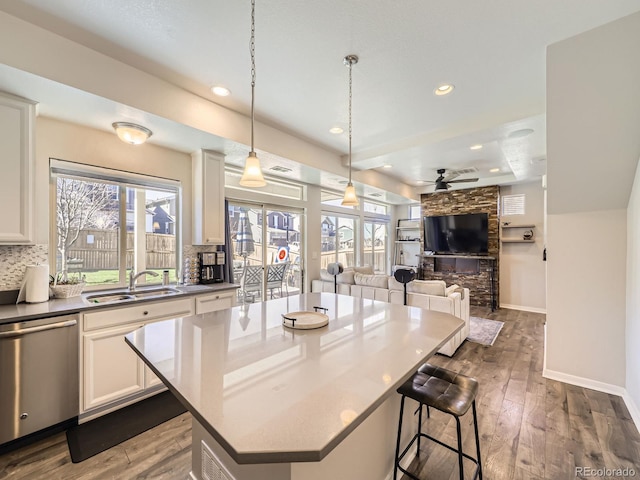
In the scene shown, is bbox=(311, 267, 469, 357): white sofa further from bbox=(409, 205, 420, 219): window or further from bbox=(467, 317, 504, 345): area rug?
bbox=(409, 205, 420, 219): window

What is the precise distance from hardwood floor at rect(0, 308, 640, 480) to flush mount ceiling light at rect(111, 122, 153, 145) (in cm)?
249

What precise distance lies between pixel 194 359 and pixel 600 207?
12.3ft

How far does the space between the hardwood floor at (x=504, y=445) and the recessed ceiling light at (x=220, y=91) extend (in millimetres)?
2959

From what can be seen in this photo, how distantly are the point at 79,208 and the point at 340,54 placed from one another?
2.98m

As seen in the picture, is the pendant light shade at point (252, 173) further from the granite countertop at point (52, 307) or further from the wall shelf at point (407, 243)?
the wall shelf at point (407, 243)

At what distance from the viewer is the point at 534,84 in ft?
8.34

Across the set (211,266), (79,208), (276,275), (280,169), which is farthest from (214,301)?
→ (280,169)

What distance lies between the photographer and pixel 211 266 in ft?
11.8

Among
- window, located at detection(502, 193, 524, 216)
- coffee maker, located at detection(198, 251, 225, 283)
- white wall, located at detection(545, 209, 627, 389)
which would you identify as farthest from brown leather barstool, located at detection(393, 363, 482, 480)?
window, located at detection(502, 193, 524, 216)

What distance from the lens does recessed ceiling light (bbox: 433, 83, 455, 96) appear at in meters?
2.57

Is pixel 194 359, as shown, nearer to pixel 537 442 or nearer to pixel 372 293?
pixel 537 442

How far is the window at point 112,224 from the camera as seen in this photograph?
2.81 m

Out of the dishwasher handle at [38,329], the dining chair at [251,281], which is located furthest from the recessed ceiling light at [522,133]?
the dishwasher handle at [38,329]

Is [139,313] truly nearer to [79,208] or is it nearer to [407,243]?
[79,208]
